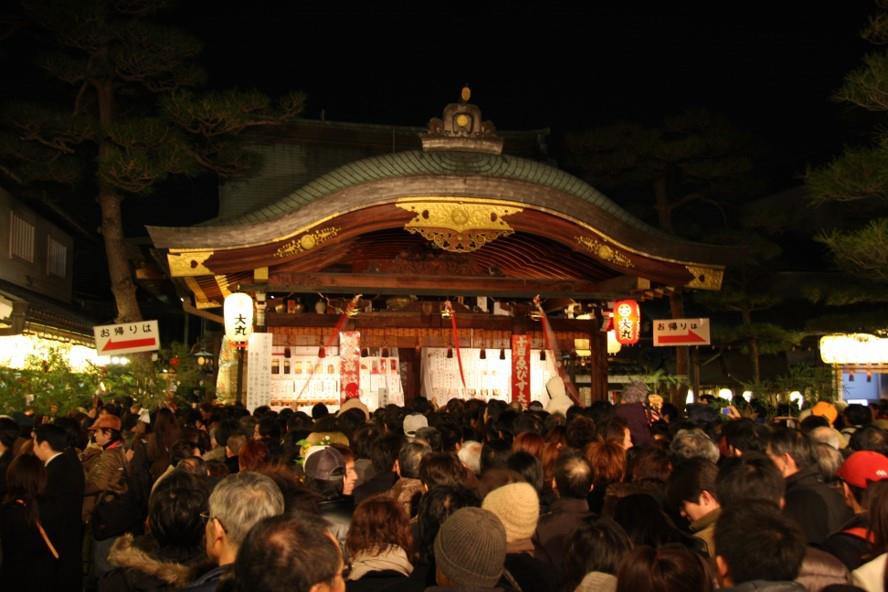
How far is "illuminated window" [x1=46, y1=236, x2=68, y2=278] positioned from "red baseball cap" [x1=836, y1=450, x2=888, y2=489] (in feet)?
65.3

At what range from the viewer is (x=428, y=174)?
13695 millimetres

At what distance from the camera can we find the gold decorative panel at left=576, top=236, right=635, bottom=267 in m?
14.4

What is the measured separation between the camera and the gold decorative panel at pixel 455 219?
14000 millimetres

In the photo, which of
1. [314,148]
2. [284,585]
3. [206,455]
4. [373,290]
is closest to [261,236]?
[373,290]

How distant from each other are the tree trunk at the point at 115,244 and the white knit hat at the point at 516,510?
14.2 m

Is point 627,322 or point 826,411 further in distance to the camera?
point 627,322

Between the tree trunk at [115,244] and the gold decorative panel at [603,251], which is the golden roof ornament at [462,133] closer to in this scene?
the gold decorative panel at [603,251]

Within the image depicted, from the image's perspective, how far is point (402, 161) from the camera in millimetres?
14211

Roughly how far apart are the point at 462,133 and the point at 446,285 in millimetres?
2858

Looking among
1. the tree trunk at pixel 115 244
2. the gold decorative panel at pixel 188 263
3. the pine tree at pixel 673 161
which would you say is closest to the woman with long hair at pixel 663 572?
the gold decorative panel at pixel 188 263

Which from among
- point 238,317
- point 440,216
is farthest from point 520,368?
point 238,317

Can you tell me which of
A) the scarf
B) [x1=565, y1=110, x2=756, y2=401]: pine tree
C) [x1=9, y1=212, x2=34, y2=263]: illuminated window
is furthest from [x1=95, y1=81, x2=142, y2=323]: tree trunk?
the scarf

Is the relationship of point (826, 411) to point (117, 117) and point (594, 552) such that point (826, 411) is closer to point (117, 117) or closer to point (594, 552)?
point (594, 552)

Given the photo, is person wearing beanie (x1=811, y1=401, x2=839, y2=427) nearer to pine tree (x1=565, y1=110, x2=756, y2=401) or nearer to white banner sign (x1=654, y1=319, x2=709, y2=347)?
white banner sign (x1=654, y1=319, x2=709, y2=347)
